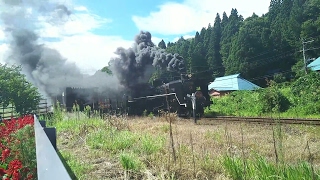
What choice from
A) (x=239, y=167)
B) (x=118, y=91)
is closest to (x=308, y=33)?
(x=118, y=91)

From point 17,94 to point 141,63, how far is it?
447 inches

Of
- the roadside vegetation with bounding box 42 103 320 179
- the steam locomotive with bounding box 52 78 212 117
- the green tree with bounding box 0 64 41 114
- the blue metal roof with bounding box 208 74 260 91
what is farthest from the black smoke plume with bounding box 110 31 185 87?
the roadside vegetation with bounding box 42 103 320 179

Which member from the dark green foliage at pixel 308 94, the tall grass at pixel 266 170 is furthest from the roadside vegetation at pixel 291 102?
the tall grass at pixel 266 170

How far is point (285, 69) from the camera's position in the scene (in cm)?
4466

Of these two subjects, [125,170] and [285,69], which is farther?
[285,69]

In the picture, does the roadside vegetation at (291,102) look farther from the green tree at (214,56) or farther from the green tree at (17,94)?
the green tree at (214,56)

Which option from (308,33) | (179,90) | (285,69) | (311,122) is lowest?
(311,122)

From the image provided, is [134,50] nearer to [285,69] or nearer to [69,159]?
[285,69]

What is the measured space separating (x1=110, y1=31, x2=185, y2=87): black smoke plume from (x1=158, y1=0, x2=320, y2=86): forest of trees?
1193 cm

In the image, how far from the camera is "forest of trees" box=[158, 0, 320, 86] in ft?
145

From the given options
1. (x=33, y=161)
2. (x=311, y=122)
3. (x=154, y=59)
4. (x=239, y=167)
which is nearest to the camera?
(x=239, y=167)

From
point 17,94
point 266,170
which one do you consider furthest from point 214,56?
point 266,170

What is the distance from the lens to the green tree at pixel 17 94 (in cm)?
2078

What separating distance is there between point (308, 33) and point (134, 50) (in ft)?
92.0
